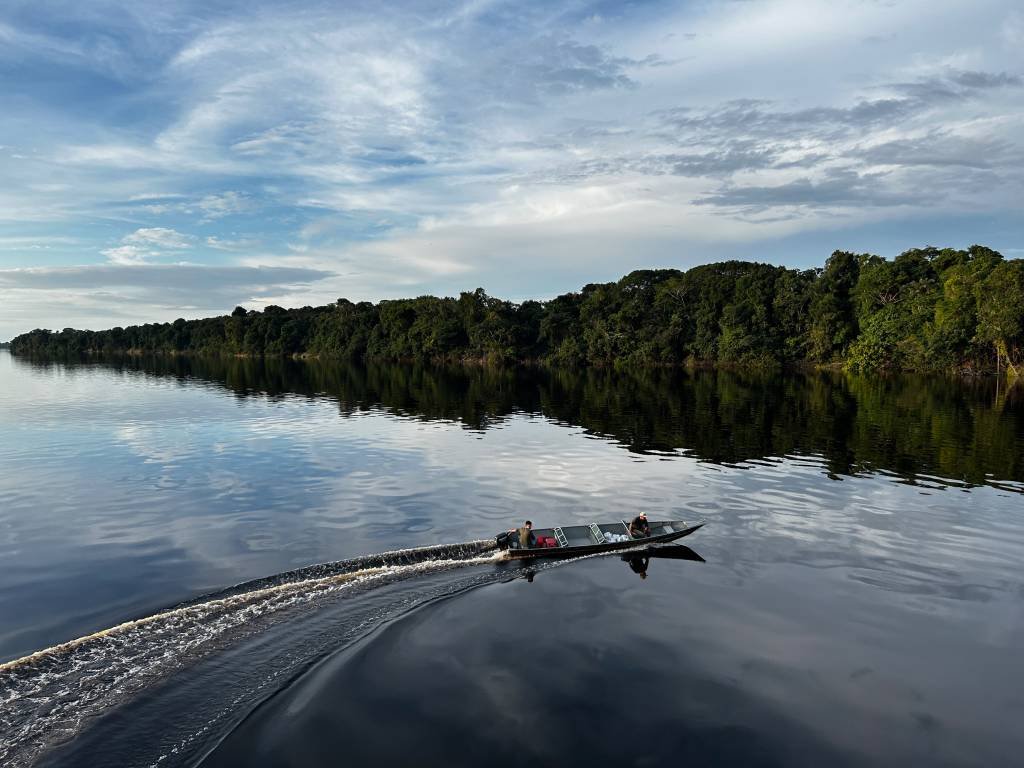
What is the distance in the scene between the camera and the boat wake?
15.1 meters

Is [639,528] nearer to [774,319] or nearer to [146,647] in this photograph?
[146,647]

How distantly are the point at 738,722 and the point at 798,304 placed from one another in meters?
139

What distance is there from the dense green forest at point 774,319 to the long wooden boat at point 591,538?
9824cm

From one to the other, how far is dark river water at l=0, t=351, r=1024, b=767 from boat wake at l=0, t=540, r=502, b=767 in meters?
0.09

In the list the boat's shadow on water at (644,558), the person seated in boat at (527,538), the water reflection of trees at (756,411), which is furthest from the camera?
the water reflection of trees at (756,411)

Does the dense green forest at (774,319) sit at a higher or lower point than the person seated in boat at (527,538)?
higher

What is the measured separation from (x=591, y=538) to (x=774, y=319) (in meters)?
133

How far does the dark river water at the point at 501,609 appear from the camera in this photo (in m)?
15.3

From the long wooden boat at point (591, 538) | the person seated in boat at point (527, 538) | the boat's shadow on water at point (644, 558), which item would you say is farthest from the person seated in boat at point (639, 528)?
the person seated in boat at point (527, 538)

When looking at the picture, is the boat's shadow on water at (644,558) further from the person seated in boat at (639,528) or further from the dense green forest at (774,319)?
the dense green forest at (774,319)

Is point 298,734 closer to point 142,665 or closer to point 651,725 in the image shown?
point 142,665

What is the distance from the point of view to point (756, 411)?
232 ft

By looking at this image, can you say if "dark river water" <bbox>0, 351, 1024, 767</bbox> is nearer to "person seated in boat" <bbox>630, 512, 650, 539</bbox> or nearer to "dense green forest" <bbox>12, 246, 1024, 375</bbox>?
"person seated in boat" <bbox>630, 512, 650, 539</bbox>

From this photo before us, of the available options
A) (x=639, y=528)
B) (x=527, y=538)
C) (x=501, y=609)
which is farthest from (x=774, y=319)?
(x=501, y=609)
